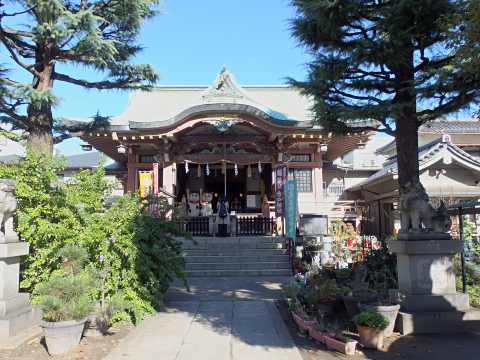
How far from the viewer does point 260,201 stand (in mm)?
18703

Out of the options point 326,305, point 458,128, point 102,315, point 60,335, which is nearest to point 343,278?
point 326,305

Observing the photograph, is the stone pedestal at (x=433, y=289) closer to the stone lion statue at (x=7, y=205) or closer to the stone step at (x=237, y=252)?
the stone step at (x=237, y=252)

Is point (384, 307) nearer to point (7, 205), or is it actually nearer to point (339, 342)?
point (339, 342)

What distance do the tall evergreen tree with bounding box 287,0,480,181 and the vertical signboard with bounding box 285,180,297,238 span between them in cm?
415

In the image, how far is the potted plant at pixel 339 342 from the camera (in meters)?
4.82

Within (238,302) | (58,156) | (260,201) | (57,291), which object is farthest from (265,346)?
(260,201)

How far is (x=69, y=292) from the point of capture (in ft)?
16.9

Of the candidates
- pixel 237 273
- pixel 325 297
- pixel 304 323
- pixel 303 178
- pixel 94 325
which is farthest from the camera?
pixel 303 178

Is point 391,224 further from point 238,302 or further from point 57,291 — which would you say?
point 57,291

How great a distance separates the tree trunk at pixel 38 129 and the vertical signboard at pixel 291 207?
24.0 feet

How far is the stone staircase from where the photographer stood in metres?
10.6

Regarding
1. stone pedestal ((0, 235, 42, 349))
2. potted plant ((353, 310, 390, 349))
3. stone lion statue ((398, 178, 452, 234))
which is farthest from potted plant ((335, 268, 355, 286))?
stone pedestal ((0, 235, 42, 349))

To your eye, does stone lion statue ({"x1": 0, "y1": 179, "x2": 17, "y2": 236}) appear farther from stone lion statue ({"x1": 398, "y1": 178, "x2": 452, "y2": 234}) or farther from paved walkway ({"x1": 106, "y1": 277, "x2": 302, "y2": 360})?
stone lion statue ({"x1": 398, "y1": 178, "x2": 452, "y2": 234})

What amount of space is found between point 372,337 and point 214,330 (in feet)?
8.27
